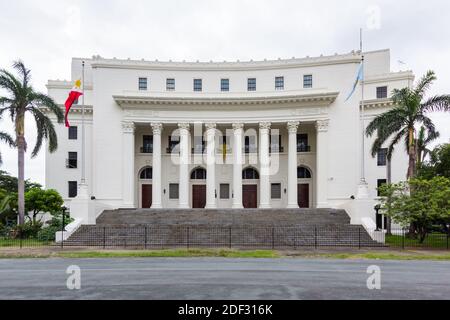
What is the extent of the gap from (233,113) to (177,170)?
373 inches

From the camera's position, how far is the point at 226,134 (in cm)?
4622

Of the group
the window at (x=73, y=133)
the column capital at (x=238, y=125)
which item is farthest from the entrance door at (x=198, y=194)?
the window at (x=73, y=133)

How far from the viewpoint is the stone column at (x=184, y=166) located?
42.7m

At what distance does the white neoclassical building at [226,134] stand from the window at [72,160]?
120 mm

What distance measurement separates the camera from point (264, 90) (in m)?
45.2

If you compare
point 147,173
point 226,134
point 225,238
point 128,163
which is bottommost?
point 225,238

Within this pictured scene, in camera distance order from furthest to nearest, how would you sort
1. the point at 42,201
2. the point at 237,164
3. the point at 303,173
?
the point at 303,173
the point at 237,164
the point at 42,201

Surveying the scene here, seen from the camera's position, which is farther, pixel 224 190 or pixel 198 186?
pixel 198 186

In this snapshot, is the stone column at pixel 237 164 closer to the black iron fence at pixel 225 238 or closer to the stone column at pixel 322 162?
the stone column at pixel 322 162

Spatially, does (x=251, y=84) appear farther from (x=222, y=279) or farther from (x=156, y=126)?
(x=222, y=279)

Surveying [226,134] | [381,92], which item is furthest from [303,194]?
[381,92]

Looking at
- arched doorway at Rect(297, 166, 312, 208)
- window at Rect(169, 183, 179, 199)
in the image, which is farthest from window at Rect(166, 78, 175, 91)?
arched doorway at Rect(297, 166, 312, 208)

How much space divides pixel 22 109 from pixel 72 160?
1641 centimetres

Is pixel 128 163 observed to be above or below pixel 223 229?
above
